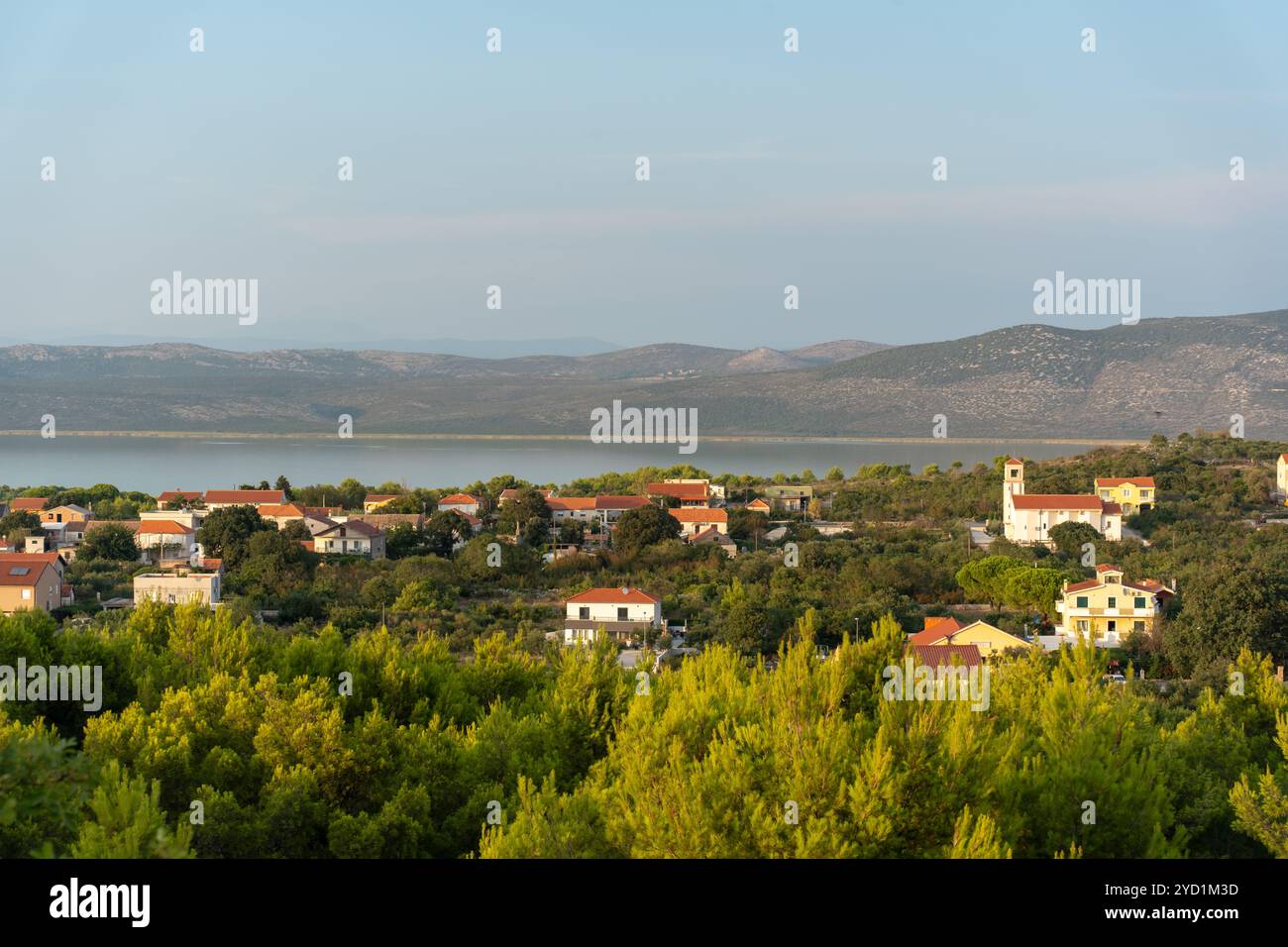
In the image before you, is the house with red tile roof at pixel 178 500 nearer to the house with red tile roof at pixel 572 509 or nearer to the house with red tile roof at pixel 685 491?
the house with red tile roof at pixel 572 509

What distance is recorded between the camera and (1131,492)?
2970cm

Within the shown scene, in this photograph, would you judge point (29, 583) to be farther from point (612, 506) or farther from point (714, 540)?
point (612, 506)

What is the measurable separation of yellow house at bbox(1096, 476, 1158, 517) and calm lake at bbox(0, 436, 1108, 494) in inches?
813

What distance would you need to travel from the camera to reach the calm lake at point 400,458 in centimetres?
5066

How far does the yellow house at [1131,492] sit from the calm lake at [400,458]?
20657mm

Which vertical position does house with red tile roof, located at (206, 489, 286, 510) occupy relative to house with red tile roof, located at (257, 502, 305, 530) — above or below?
above

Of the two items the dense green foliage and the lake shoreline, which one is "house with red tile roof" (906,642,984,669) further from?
the lake shoreline

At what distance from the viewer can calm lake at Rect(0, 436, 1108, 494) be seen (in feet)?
166

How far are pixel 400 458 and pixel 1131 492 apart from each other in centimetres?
4056

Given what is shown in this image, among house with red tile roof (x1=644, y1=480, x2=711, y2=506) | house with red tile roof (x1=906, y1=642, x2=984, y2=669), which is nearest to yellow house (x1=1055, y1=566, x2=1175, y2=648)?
house with red tile roof (x1=906, y1=642, x2=984, y2=669)

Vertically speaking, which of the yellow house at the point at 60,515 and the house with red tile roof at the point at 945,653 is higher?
the yellow house at the point at 60,515

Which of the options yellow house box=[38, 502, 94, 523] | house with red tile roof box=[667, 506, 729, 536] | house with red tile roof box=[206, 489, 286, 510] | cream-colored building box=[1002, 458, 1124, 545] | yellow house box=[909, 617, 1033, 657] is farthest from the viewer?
house with red tile roof box=[206, 489, 286, 510]

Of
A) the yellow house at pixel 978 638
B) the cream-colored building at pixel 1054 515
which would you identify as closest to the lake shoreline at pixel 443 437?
the cream-colored building at pixel 1054 515
